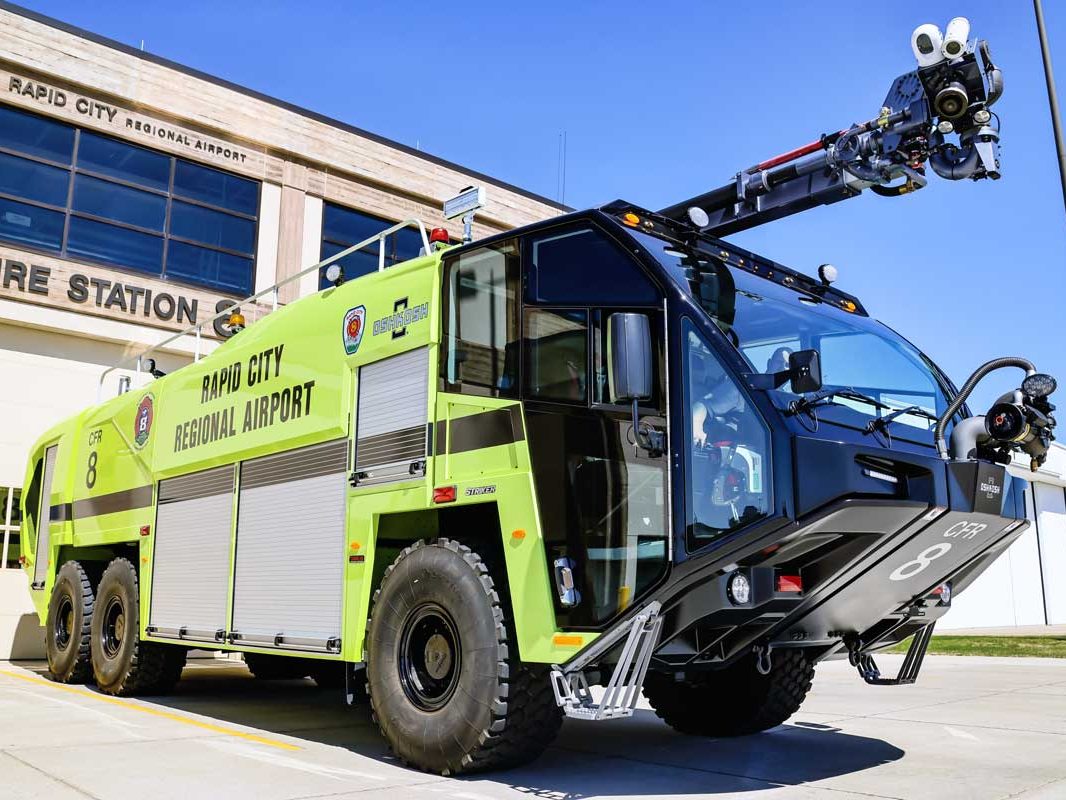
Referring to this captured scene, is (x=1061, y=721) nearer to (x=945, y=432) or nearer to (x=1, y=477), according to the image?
(x=945, y=432)

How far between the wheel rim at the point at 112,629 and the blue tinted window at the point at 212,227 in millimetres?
8040

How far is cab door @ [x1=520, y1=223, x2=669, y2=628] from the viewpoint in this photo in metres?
4.80

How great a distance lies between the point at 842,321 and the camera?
6.19 meters

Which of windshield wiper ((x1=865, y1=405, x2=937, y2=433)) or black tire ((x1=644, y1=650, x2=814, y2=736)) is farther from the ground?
windshield wiper ((x1=865, y1=405, x2=937, y2=433))

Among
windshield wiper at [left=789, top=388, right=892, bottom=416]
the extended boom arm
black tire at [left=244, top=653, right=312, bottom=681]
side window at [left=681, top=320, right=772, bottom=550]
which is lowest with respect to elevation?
black tire at [left=244, top=653, right=312, bottom=681]

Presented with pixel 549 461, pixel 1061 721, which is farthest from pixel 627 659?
pixel 1061 721

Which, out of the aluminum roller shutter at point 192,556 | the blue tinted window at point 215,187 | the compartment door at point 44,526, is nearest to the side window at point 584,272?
the aluminum roller shutter at point 192,556

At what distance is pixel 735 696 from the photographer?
7008 mm

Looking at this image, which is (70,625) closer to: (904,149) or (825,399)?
(825,399)

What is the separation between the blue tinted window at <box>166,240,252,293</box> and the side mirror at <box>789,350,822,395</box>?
13.5 m

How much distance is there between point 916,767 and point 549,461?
298cm

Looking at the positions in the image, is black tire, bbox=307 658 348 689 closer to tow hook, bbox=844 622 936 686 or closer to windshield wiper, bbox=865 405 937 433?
tow hook, bbox=844 622 936 686

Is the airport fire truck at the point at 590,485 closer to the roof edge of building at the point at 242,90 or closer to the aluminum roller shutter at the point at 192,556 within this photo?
the aluminum roller shutter at the point at 192,556

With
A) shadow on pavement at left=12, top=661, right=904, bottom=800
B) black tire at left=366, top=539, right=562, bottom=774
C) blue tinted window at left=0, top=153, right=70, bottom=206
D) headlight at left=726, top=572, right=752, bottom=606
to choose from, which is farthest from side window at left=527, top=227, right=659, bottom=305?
blue tinted window at left=0, top=153, right=70, bottom=206
